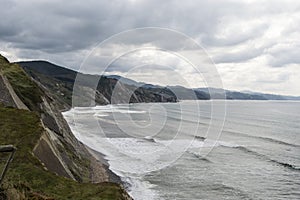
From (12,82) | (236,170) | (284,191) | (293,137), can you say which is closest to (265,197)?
(284,191)

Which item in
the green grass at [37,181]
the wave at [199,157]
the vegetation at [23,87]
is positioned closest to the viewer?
the green grass at [37,181]

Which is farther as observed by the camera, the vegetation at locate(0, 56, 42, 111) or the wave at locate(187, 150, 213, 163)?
the wave at locate(187, 150, 213, 163)

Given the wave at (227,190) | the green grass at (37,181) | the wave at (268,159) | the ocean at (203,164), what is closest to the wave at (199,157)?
the ocean at (203,164)

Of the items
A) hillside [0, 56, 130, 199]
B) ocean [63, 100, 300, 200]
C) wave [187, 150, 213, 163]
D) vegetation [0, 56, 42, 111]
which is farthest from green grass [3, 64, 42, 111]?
wave [187, 150, 213, 163]

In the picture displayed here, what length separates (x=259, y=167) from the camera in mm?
43344

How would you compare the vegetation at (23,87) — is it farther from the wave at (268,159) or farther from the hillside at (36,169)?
the wave at (268,159)

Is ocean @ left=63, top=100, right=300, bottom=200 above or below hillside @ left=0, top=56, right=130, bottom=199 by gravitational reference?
below

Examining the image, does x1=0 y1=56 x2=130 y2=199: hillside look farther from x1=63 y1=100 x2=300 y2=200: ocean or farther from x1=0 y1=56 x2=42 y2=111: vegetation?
x1=63 y1=100 x2=300 y2=200: ocean

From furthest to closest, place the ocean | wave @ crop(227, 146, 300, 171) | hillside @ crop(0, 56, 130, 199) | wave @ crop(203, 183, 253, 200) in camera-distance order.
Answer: wave @ crop(227, 146, 300, 171) → the ocean → wave @ crop(203, 183, 253, 200) → hillside @ crop(0, 56, 130, 199)

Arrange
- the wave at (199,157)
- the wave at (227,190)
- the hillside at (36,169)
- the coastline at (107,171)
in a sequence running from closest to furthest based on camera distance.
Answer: the hillside at (36,169), the wave at (227,190), the coastline at (107,171), the wave at (199,157)

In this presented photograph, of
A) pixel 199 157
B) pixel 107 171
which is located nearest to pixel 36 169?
pixel 107 171

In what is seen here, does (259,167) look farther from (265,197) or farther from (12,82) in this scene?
(12,82)

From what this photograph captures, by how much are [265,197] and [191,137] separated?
125 feet

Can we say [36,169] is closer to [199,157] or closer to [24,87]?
[24,87]
